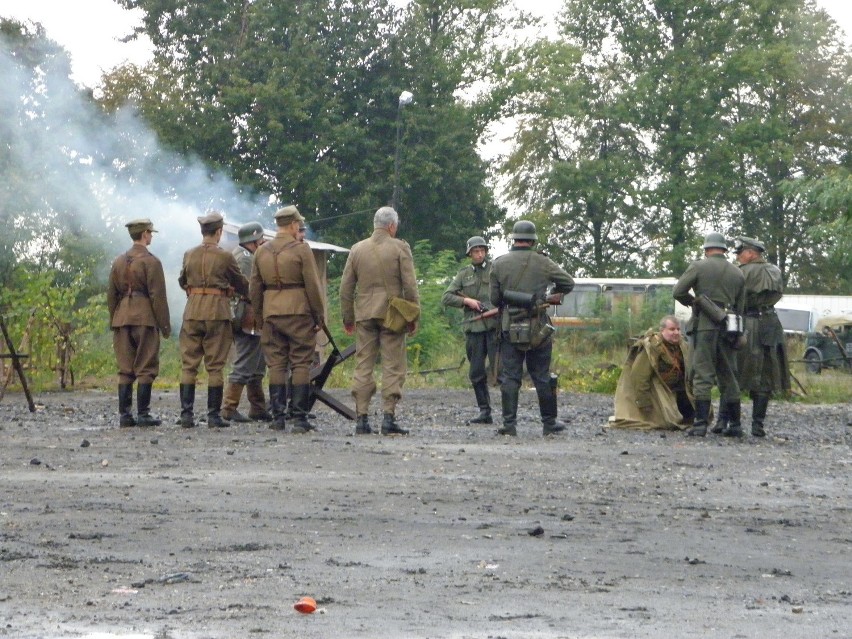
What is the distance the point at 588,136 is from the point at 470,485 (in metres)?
54.4

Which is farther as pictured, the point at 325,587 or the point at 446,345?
the point at 446,345

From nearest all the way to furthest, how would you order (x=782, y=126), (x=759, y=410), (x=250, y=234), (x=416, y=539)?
(x=416, y=539), (x=250, y=234), (x=759, y=410), (x=782, y=126)

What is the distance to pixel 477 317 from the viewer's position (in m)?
17.1

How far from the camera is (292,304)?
14.3 metres

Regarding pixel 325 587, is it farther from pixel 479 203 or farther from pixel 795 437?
pixel 479 203

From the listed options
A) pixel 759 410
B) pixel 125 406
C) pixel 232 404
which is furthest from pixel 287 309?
pixel 759 410

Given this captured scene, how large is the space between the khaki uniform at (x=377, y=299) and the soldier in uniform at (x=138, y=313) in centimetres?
173

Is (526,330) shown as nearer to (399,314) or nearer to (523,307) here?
(523,307)

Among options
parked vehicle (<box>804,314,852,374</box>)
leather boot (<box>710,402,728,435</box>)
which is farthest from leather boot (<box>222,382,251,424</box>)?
parked vehicle (<box>804,314,852,374</box>)

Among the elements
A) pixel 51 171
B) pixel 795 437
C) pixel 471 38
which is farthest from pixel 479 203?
pixel 795 437

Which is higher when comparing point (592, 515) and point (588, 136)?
point (588, 136)

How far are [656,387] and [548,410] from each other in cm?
153

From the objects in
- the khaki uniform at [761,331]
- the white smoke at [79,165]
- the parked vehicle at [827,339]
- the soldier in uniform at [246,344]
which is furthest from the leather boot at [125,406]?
the parked vehicle at [827,339]

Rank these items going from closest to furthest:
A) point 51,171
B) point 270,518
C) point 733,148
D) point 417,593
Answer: point 417,593 < point 270,518 < point 51,171 < point 733,148
